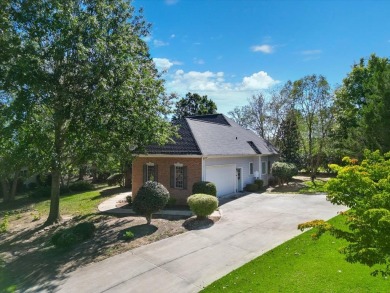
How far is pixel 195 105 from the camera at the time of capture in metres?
49.3

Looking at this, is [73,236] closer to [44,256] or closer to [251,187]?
[44,256]

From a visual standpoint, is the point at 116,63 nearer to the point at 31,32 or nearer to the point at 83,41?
the point at 83,41

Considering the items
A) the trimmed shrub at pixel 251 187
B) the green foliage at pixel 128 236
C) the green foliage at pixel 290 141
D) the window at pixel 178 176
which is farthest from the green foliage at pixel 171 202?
the green foliage at pixel 290 141

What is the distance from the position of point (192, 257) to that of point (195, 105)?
135ft

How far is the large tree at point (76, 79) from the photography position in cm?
1167

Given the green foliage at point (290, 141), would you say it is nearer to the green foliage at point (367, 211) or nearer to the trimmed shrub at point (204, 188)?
the trimmed shrub at point (204, 188)

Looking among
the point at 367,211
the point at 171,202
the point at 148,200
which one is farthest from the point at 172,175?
the point at 367,211

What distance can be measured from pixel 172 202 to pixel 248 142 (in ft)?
38.0

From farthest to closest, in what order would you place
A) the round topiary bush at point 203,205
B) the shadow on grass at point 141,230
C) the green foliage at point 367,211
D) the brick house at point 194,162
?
the brick house at point 194,162 < the round topiary bush at point 203,205 < the shadow on grass at point 141,230 < the green foliage at point 367,211

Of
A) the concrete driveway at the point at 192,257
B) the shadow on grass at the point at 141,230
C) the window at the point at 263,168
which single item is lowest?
the concrete driveway at the point at 192,257

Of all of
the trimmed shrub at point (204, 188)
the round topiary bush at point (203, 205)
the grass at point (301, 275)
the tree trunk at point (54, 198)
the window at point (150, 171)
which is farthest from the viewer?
the window at point (150, 171)

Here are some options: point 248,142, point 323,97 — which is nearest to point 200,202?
point 248,142

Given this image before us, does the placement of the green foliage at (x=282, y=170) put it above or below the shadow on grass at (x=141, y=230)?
above

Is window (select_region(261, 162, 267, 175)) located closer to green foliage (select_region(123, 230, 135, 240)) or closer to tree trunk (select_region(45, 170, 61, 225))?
green foliage (select_region(123, 230, 135, 240))
